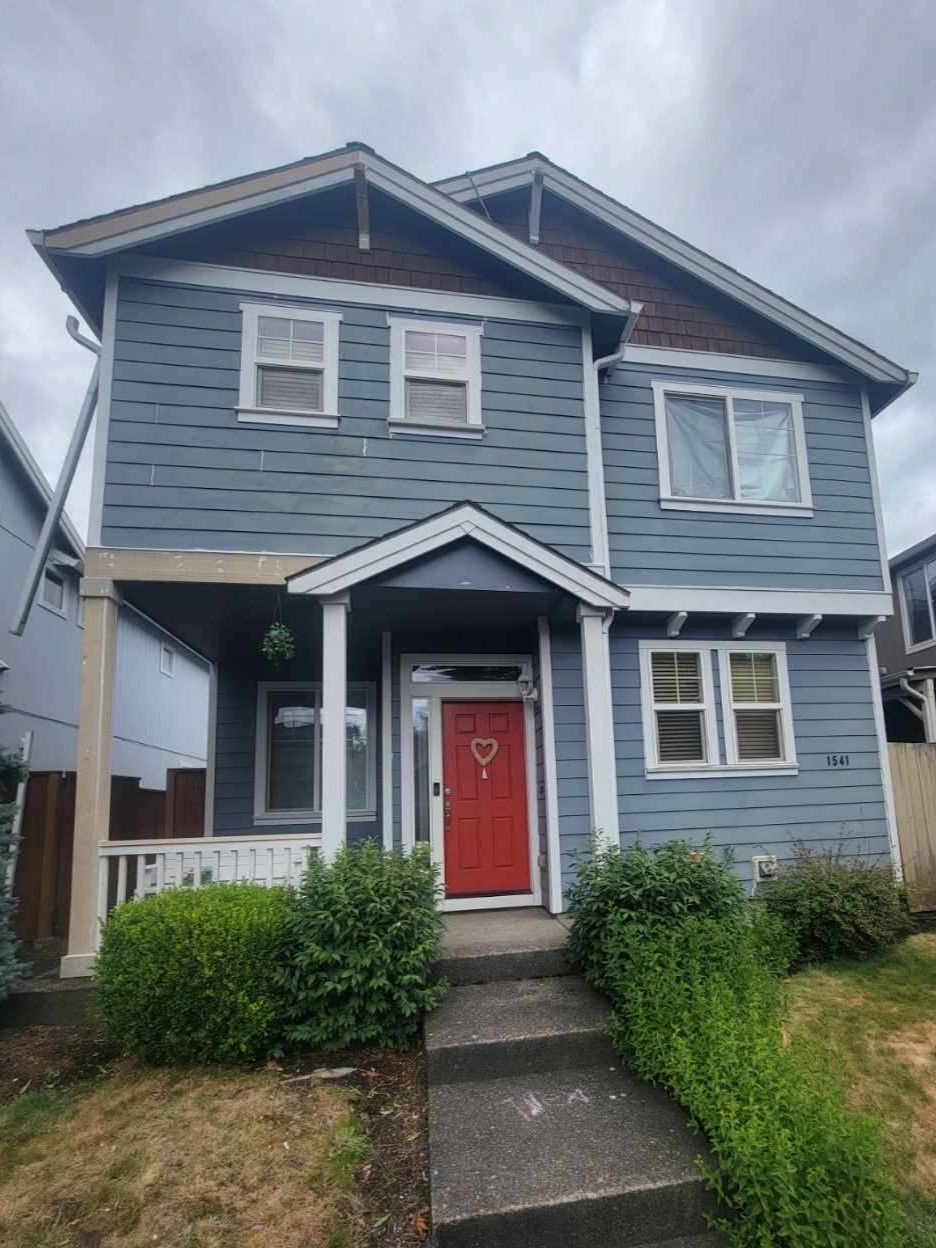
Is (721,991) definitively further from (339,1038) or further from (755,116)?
(755,116)

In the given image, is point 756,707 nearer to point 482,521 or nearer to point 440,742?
point 440,742

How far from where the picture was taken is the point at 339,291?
6355mm

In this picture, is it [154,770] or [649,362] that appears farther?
[154,770]

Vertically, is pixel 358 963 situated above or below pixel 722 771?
below

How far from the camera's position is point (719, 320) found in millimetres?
7898

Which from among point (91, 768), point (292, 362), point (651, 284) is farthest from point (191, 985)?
point (651, 284)

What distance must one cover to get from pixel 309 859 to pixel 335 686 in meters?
1.24

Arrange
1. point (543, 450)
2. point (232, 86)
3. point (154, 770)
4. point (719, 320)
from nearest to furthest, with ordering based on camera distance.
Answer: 1. point (543, 450)
2. point (719, 320)
3. point (232, 86)
4. point (154, 770)

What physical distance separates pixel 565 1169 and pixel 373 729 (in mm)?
5173

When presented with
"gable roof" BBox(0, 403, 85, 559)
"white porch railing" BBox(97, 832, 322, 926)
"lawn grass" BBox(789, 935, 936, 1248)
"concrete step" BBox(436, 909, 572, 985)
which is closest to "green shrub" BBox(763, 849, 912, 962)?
"lawn grass" BBox(789, 935, 936, 1248)

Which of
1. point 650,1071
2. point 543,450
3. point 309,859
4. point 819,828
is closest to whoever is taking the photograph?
point 650,1071

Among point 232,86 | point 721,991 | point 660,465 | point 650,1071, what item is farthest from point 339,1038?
point 232,86

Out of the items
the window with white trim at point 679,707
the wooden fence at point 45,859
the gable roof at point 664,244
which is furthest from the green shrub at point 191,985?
the gable roof at point 664,244

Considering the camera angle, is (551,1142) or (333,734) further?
(333,734)
